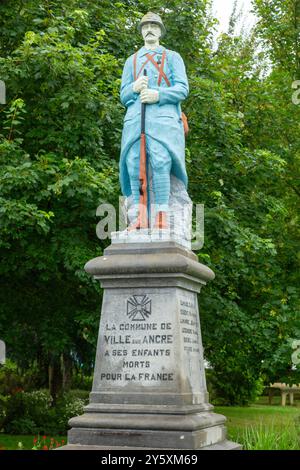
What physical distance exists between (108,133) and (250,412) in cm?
1162

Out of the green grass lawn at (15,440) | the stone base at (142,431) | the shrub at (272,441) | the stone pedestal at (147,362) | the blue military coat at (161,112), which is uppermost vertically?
the blue military coat at (161,112)

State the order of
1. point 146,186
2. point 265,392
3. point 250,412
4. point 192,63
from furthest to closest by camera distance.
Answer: point 265,392 < point 250,412 < point 192,63 < point 146,186

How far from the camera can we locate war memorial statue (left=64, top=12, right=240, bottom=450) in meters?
7.71

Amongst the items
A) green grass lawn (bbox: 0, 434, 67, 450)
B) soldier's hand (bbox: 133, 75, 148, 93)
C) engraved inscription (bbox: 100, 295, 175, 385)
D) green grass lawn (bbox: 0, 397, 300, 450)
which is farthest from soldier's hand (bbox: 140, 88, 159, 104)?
green grass lawn (bbox: 0, 434, 67, 450)

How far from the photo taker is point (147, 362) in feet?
26.1

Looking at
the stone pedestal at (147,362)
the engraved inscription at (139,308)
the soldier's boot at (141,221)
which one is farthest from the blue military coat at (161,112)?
the engraved inscription at (139,308)

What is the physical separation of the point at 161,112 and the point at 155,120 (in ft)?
0.40

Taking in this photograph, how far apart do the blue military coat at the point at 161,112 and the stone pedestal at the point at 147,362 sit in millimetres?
1075

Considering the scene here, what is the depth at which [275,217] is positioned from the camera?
16.8 m

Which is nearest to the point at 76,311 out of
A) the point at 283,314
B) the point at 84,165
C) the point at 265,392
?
the point at 84,165

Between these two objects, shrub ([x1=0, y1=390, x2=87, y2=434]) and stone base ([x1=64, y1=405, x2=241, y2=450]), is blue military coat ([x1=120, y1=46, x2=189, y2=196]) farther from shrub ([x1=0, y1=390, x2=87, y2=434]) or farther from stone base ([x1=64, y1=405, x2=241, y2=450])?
shrub ([x1=0, y1=390, x2=87, y2=434])

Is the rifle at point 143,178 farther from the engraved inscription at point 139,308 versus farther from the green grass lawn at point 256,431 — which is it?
the green grass lawn at point 256,431

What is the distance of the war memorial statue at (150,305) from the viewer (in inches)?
304

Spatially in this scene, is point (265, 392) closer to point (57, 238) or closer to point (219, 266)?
point (219, 266)
